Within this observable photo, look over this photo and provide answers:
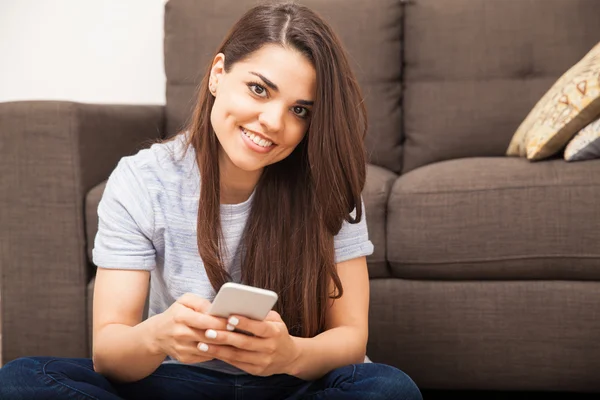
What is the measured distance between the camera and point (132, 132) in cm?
191

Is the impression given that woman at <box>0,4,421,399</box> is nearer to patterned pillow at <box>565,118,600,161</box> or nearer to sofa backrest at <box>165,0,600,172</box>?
patterned pillow at <box>565,118,600,161</box>

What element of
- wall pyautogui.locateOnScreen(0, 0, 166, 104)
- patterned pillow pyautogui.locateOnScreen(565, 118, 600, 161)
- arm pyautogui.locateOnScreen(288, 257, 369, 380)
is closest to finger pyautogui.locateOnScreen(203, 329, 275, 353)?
arm pyautogui.locateOnScreen(288, 257, 369, 380)

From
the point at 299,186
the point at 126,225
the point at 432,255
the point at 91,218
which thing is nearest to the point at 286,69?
the point at 299,186

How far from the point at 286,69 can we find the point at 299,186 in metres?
0.23

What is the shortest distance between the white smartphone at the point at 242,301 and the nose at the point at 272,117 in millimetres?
286

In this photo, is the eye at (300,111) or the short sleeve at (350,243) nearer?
the eye at (300,111)

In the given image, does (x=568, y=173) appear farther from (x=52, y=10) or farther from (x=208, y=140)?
(x=52, y=10)

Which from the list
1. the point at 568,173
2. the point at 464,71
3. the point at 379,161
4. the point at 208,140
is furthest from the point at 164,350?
the point at 464,71

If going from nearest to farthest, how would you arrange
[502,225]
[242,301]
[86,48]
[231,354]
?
[242,301], [231,354], [502,225], [86,48]

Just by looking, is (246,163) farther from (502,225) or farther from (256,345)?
(502,225)

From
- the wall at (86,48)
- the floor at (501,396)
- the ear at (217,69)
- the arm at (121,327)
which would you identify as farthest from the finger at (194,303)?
the wall at (86,48)

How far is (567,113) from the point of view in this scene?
1611 mm

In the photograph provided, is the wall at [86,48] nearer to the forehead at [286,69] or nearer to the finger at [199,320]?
the forehead at [286,69]

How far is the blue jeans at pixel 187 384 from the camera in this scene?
3.39 ft
